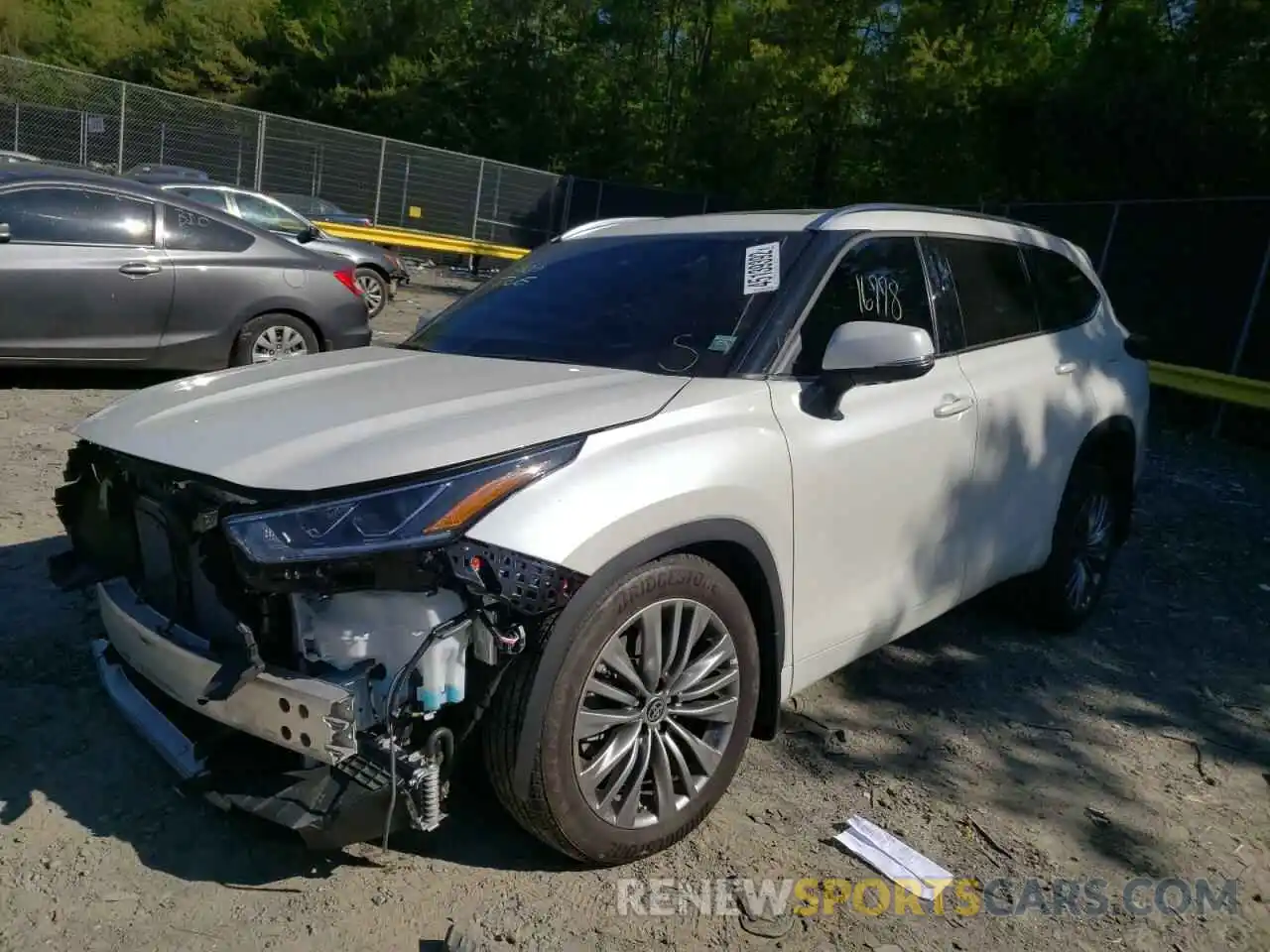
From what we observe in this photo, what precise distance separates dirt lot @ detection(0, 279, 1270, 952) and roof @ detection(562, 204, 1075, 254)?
173cm

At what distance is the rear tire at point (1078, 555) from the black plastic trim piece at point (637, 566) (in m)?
1.92

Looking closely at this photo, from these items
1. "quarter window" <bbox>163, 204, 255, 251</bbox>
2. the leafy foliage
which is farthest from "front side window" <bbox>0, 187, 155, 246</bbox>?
the leafy foliage

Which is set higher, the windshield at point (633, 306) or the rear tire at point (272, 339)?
the windshield at point (633, 306)

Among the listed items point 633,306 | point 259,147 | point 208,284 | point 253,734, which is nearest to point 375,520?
point 253,734

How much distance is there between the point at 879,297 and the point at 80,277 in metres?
5.44

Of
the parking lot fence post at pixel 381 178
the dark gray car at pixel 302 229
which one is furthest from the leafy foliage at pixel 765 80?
the dark gray car at pixel 302 229

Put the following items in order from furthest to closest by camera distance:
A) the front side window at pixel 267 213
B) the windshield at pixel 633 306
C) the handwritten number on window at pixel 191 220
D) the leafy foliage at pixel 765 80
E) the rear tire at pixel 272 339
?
the leafy foliage at pixel 765 80, the front side window at pixel 267 213, the rear tire at pixel 272 339, the handwritten number on window at pixel 191 220, the windshield at pixel 633 306

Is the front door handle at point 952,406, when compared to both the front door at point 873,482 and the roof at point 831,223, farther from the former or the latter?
the roof at point 831,223

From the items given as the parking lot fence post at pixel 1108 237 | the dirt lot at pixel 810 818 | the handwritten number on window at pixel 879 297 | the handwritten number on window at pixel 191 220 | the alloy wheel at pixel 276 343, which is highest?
the parking lot fence post at pixel 1108 237

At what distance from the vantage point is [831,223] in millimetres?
3439

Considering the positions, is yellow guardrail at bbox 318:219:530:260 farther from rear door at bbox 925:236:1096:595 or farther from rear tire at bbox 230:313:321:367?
rear door at bbox 925:236:1096:595

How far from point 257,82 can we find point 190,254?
33.6 metres

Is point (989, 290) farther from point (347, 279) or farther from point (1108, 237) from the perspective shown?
point (1108, 237)

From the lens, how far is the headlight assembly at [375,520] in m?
2.21
